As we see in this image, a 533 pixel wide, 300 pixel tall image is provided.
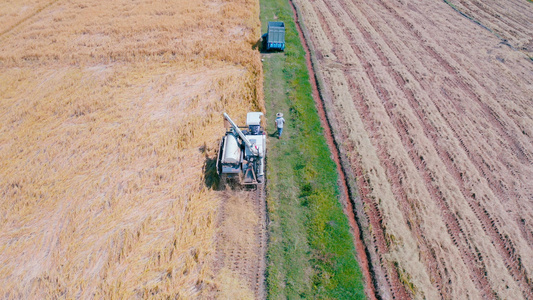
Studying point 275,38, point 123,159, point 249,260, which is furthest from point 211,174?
point 275,38

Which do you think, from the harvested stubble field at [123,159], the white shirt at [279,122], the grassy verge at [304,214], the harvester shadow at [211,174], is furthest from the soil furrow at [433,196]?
the harvester shadow at [211,174]

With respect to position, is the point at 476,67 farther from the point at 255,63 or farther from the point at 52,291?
the point at 52,291

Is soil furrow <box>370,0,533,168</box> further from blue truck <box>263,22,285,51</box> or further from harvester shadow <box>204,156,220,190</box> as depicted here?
harvester shadow <box>204,156,220,190</box>

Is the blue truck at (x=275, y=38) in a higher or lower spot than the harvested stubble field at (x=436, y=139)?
higher

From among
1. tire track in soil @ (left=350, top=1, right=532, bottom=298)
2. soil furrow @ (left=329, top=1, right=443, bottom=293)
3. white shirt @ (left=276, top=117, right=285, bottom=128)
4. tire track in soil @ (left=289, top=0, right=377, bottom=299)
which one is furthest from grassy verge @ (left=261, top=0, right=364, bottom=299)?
tire track in soil @ (left=350, top=1, right=532, bottom=298)

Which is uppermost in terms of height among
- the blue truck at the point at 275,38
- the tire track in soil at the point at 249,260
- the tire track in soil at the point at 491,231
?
the blue truck at the point at 275,38

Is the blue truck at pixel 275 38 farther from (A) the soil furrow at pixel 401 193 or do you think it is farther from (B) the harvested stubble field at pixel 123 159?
(A) the soil furrow at pixel 401 193

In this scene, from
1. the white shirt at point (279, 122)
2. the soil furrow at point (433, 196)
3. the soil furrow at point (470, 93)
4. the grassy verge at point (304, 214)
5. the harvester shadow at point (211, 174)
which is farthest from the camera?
the soil furrow at point (470, 93)
